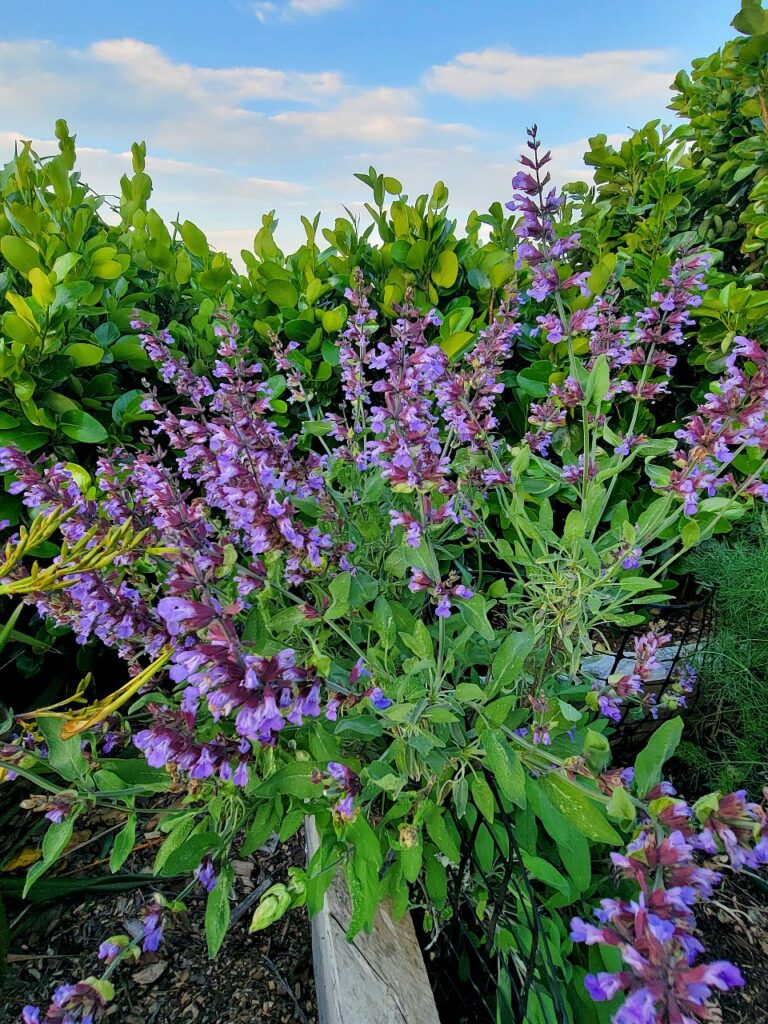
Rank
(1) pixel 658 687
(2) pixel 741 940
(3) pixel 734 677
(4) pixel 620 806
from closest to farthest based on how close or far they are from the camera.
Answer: (4) pixel 620 806 < (2) pixel 741 940 < (3) pixel 734 677 < (1) pixel 658 687

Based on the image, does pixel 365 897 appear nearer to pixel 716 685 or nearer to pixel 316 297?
pixel 716 685

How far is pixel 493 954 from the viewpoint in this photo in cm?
140

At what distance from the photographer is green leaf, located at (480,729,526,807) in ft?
3.68

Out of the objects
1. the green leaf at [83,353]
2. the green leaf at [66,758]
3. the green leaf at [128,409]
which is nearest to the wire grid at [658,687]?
the green leaf at [66,758]

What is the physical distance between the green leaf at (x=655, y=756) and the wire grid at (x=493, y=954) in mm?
294

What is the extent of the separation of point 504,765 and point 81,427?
5.23 ft

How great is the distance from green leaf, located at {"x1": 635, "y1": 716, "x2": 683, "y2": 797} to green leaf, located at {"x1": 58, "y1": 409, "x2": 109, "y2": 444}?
1677 millimetres

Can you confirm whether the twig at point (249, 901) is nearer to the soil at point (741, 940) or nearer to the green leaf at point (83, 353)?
the soil at point (741, 940)

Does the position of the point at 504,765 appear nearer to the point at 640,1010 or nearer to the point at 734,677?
the point at 640,1010

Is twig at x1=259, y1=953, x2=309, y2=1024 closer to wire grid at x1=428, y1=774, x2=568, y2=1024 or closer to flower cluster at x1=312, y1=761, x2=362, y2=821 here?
wire grid at x1=428, y1=774, x2=568, y2=1024

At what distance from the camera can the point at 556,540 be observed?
5.07 feet

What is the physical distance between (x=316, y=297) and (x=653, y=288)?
4.13 ft

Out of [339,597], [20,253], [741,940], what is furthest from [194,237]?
[741,940]

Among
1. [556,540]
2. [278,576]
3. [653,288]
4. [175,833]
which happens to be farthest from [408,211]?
[175,833]
